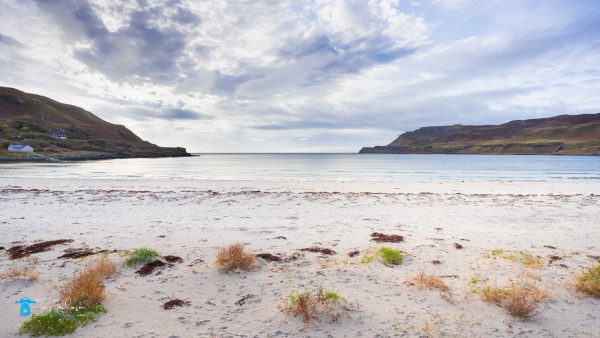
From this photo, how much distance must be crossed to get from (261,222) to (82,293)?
8979 mm

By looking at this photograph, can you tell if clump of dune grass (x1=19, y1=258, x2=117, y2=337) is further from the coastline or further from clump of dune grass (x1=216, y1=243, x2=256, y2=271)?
the coastline

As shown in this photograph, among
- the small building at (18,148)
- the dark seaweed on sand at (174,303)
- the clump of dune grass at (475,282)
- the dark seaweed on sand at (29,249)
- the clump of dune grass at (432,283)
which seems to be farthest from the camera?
the small building at (18,148)

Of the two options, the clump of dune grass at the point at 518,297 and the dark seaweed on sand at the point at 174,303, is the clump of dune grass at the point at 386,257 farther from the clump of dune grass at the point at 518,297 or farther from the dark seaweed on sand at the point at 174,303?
the dark seaweed on sand at the point at 174,303

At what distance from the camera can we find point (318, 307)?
6395mm

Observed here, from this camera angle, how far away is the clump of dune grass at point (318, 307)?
616 centimetres

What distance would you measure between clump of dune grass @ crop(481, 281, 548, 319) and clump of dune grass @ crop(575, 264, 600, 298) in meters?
0.89

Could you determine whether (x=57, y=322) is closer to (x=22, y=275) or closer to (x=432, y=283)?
(x=22, y=275)

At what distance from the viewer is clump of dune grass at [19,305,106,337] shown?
5.55 m

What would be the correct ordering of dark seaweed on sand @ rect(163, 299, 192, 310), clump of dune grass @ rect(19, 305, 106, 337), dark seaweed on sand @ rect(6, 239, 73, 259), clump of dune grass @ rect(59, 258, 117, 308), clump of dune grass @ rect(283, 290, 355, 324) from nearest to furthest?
1. clump of dune grass @ rect(19, 305, 106, 337)
2. clump of dune grass @ rect(283, 290, 355, 324)
3. clump of dune grass @ rect(59, 258, 117, 308)
4. dark seaweed on sand @ rect(163, 299, 192, 310)
5. dark seaweed on sand @ rect(6, 239, 73, 259)

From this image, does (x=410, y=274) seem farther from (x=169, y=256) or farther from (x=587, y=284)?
(x=169, y=256)

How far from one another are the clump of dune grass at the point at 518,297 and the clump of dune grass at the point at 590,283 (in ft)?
2.91

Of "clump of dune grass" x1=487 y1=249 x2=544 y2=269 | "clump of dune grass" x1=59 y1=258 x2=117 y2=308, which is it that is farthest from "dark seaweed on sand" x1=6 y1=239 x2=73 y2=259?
"clump of dune grass" x1=487 y1=249 x2=544 y2=269

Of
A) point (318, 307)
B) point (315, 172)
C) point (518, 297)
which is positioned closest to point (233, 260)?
point (318, 307)

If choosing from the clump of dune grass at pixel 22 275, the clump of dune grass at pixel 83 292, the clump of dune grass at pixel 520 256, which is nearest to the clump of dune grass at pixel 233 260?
the clump of dune grass at pixel 83 292
